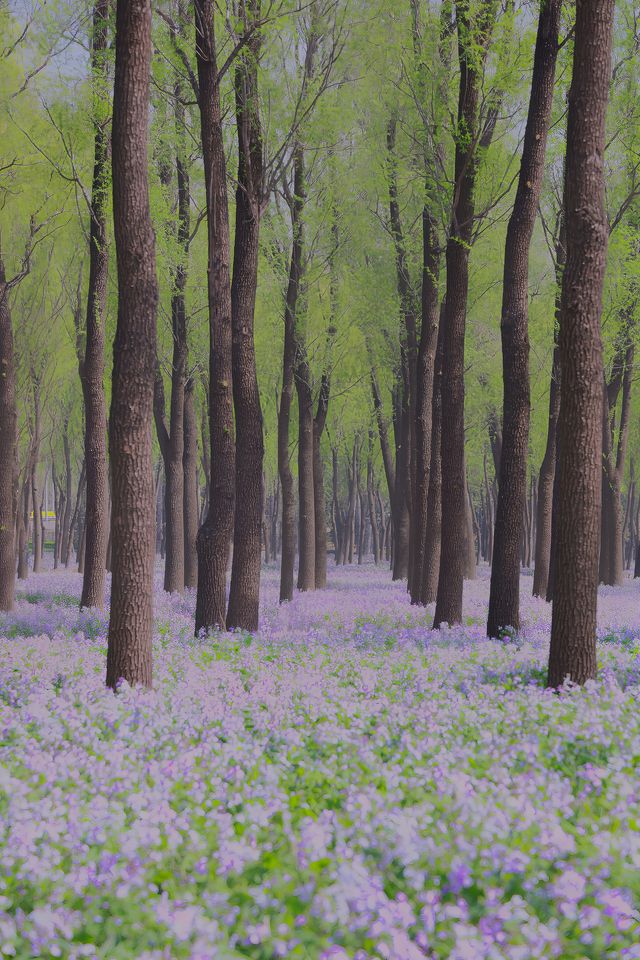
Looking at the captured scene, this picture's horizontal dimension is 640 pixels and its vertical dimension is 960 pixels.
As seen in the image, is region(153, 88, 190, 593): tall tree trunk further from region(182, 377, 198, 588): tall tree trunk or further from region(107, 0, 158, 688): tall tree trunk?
region(107, 0, 158, 688): tall tree trunk

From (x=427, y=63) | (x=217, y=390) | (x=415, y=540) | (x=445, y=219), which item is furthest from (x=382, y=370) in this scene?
(x=217, y=390)

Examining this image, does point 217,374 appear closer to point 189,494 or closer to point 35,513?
point 189,494

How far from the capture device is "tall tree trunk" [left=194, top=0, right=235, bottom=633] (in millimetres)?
11672

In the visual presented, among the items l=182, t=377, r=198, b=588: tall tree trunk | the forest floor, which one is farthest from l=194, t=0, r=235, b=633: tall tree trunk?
l=182, t=377, r=198, b=588: tall tree trunk

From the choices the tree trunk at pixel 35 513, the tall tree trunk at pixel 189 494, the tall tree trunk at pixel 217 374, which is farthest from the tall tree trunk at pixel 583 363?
the tree trunk at pixel 35 513

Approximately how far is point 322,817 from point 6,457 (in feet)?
44.6

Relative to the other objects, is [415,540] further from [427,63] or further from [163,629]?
[427,63]

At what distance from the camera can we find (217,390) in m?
11.9

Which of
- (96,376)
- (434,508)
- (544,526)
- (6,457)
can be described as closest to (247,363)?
(96,376)

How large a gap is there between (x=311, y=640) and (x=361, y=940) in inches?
317

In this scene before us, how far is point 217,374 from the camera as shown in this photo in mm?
11859

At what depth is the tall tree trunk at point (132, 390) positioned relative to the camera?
7.67 metres

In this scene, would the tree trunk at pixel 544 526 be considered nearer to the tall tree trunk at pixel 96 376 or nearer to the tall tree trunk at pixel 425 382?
the tall tree trunk at pixel 425 382

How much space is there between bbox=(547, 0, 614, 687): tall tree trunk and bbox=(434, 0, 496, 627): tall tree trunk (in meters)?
4.21
